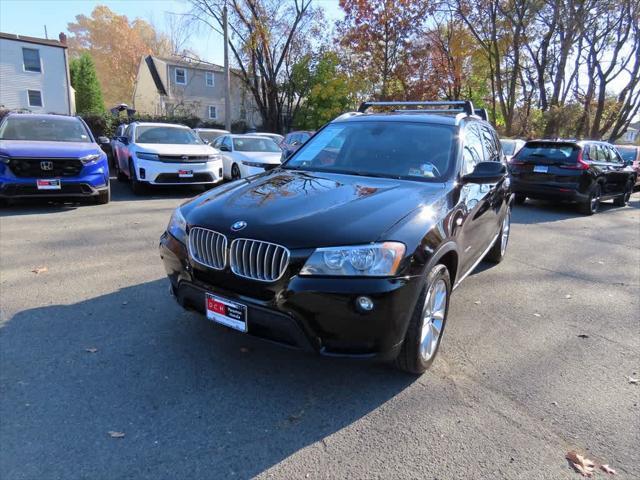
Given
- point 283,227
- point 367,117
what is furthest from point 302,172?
point 283,227

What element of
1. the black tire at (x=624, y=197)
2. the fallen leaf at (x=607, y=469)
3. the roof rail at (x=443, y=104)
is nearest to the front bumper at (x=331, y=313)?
the fallen leaf at (x=607, y=469)

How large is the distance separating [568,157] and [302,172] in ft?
27.4

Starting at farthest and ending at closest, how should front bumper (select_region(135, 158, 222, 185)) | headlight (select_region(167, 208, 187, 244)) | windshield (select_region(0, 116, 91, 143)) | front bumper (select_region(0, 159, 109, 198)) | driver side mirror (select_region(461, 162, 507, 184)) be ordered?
1. front bumper (select_region(135, 158, 222, 185))
2. windshield (select_region(0, 116, 91, 143))
3. front bumper (select_region(0, 159, 109, 198))
4. driver side mirror (select_region(461, 162, 507, 184))
5. headlight (select_region(167, 208, 187, 244))

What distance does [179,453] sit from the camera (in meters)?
2.34

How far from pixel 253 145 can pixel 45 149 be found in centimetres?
601

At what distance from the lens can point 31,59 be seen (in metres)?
32.6

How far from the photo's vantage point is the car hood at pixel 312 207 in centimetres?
264

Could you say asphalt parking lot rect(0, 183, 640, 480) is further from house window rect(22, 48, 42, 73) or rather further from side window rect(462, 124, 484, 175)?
house window rect(22, 48, 42, 73)

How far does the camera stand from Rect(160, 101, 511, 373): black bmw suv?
2.54m

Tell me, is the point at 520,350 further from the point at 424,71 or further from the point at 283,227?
the point at 424,71

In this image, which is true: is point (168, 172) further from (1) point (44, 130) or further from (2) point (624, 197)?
(2) point (624, 197)

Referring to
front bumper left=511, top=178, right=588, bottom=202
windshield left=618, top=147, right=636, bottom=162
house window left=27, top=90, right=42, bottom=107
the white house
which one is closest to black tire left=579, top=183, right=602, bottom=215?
front bumper left=511, top=178, right=588, bottom=202

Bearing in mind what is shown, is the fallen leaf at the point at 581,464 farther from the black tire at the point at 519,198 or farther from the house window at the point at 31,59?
the house window at the point at 31,59

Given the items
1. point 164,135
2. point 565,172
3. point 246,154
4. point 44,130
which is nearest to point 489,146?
point 565,172
